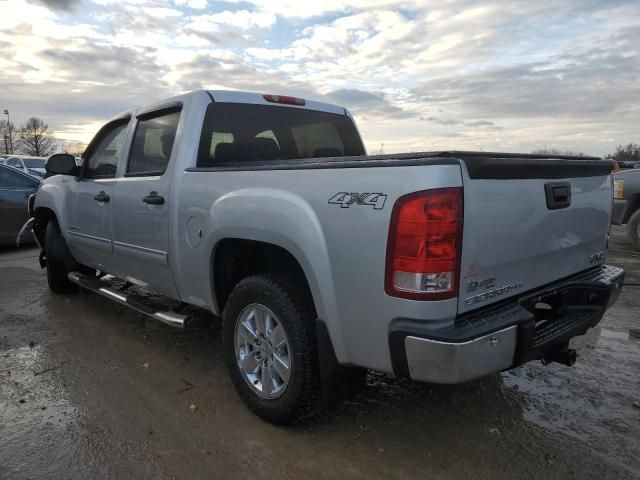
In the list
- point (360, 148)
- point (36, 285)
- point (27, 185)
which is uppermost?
point (360, 148)

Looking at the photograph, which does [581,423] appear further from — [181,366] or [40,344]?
[40,344]

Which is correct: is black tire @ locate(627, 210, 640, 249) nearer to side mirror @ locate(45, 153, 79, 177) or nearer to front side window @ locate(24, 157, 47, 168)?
side mirror @ locate(45, 153, 79, 177)

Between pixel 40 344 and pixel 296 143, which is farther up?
pixel 296 143

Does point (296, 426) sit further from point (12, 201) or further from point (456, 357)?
point (12, 201)

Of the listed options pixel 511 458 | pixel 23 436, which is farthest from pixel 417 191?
pixel 23 436

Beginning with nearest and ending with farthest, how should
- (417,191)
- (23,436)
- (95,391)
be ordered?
1. (417,191)
2. (23,436)
3. (95,391)

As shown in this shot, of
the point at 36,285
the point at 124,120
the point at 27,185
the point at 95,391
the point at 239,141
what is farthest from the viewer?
the point at 27,185

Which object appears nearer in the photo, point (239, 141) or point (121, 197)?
point (239, 141)

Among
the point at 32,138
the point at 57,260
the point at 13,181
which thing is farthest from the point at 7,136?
the point at 57,260

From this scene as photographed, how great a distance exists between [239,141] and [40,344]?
2444 mm

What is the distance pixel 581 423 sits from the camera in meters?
3.01

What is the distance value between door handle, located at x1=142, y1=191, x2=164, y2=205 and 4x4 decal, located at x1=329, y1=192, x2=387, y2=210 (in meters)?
1.61

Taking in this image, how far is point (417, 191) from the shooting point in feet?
7.17

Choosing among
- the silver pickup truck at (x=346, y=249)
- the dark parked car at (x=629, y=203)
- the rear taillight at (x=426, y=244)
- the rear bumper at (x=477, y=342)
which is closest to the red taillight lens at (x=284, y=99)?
the silver pickup truck at (x=346, y=249)
